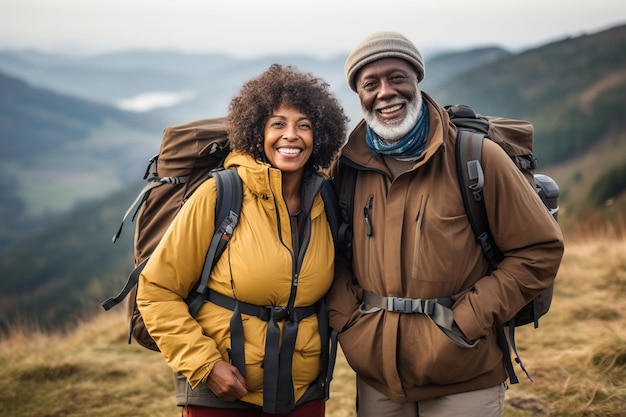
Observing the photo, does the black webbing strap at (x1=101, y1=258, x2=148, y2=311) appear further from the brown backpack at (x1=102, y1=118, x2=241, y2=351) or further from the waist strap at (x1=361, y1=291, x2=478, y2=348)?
the waist strap at (x1=361, y1=291, x2=478, y2=348)

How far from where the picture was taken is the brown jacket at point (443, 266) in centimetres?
298

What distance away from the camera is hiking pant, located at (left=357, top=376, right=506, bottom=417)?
310cm

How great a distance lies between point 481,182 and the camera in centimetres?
293

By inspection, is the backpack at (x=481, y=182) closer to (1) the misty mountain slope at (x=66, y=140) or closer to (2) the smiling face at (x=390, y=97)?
(2) the smiling face at (x=390, y=97)

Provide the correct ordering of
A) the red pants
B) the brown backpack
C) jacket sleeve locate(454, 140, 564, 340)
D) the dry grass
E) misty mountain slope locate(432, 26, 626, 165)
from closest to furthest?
1. jacket sleeve locate(454, 140, 564, 340)
2. the red pants
3. the brown backpack
4. the dry grass
5. misty mountain slope locate(432, 26, 626, 165)

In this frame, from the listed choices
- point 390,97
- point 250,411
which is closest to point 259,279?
point 250,411

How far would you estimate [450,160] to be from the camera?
10.2ft

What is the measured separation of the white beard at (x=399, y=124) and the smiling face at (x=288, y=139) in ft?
1.24

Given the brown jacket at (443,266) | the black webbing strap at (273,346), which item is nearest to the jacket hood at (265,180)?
the brown jacket at (443,266)

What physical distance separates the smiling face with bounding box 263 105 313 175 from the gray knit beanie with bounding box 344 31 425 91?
0.45 meters

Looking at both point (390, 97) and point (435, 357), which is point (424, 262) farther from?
point (390, 97)

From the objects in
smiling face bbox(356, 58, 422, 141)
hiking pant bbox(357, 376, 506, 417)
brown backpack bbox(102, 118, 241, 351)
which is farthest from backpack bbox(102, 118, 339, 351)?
hiking pant bbox(357, 376, 506, 417)

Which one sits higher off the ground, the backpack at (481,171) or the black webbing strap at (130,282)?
the backpack at (481,171)

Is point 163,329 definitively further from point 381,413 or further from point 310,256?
point 381,413
